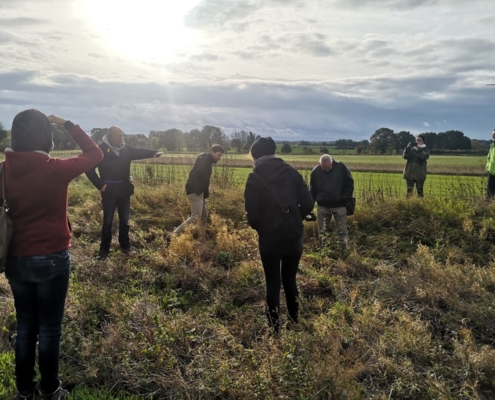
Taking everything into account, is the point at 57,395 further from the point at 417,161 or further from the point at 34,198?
the point at 417,161

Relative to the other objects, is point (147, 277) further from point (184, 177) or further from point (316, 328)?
point (184, 177)

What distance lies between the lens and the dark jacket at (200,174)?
7828mm

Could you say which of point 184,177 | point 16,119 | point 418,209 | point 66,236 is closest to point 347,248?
point 418,209

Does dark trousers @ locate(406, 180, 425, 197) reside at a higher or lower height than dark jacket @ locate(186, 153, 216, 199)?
lower

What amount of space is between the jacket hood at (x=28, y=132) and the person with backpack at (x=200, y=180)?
4.85 m

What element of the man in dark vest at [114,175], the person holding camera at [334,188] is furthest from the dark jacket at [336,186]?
the man in dark vest at [114,175]

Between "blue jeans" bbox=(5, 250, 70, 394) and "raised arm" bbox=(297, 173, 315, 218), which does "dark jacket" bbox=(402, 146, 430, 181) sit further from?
"blue jeans" bbox=(5, 250, 70, 394)

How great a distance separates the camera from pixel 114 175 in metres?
6.75

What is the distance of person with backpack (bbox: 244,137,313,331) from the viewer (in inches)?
162

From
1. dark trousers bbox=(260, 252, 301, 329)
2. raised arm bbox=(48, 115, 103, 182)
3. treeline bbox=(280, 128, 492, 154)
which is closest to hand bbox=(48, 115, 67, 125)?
raised arm bbox=(48, 115, 103, 182)

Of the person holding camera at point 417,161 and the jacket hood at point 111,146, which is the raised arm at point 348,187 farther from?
the person holding camera at point 417,161

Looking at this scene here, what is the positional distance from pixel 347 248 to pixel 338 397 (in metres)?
4.27

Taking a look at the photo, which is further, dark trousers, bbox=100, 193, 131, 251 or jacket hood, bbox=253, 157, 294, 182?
dark trousers, bbox=100, 193, 131, 251

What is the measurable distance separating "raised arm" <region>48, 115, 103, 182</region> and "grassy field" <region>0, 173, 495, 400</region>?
1.73m
